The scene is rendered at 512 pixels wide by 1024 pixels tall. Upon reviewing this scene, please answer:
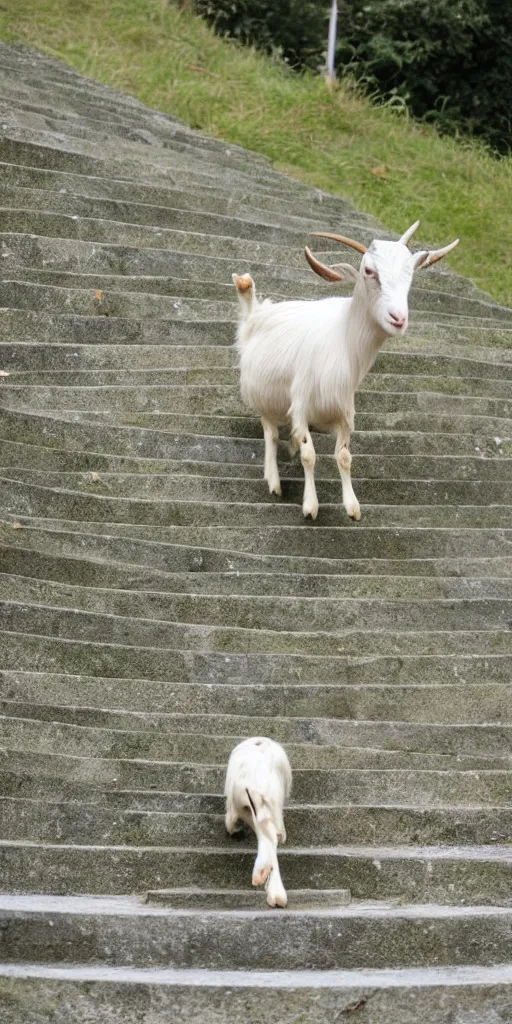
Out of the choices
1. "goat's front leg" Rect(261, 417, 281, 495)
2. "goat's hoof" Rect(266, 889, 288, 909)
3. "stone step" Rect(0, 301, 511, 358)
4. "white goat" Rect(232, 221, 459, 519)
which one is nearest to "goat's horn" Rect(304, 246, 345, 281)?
"white goat" Rect(232, 221, 459, 519)

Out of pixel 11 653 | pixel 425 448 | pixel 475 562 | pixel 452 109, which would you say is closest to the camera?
pixel 11 653

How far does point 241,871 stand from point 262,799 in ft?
1.32

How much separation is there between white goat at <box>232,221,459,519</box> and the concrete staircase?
280 mm

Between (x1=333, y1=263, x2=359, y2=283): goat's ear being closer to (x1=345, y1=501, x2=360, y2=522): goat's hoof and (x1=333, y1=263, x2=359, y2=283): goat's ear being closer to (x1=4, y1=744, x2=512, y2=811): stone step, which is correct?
(x1=345, y1=501, x2=360, y2=522): goat's hoof

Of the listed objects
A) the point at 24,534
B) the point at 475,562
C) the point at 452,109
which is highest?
the point at 475,562

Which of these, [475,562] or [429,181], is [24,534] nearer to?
[475,562]

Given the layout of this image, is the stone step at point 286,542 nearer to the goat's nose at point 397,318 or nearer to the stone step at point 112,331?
the goat's nose at point 397,318

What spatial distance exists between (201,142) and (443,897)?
32.2 ft

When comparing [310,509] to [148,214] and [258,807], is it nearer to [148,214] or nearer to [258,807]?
[258,807]

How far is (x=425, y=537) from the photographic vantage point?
8.78 meters

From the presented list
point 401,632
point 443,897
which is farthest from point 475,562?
point 443,897

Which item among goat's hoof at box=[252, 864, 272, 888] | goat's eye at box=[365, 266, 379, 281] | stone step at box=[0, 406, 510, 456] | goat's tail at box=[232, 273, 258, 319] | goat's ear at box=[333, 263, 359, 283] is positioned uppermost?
goat's eye at box=[365, 266, 379, 281]

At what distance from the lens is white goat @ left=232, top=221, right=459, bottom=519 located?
335 inches

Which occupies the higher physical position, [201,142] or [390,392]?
[390,392]
